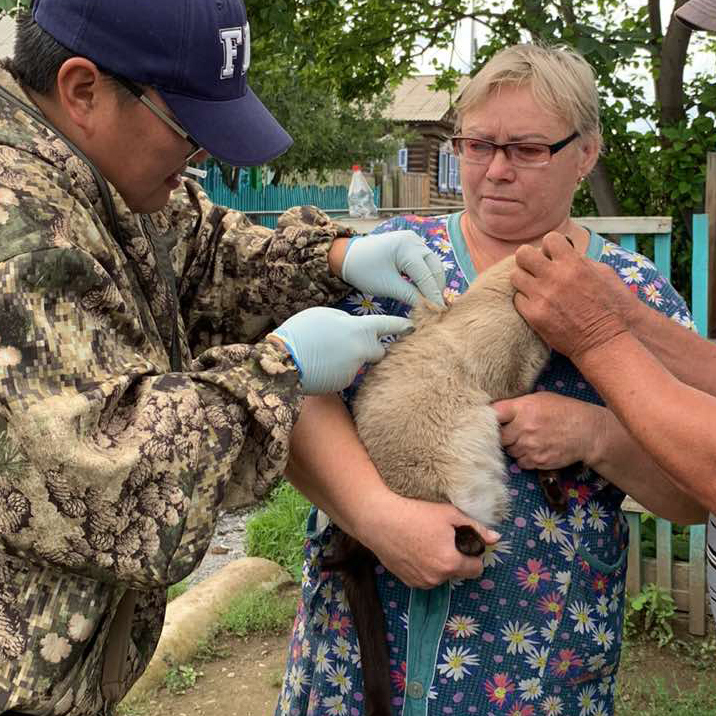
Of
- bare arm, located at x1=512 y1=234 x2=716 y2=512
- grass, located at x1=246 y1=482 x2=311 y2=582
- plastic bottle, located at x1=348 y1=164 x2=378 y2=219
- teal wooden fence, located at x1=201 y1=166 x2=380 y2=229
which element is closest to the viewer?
bare arm, located at x1=512 y1=234 x2=716 y2=512

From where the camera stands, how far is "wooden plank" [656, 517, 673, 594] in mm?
4668

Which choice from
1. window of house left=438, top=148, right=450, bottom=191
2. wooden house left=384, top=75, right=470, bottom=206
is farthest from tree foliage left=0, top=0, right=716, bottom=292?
window of house left=438, top=148, right=450, bottom=191

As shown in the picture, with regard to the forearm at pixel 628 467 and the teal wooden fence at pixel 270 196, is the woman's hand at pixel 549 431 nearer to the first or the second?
the forearm at pixel 628 467

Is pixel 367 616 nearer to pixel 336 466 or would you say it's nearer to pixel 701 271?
pixel 336 466

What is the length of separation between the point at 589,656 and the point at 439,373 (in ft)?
2.64

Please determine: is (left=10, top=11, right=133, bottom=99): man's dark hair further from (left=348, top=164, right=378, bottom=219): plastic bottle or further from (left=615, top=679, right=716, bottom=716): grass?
(left=348, top=164, right=378, bottom=219): plastic bottle

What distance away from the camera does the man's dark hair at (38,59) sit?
5.30 feet

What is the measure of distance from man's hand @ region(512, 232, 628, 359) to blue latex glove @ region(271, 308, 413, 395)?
40cm

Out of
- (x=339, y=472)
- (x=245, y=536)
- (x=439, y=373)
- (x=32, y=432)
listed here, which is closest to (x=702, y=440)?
(x=439, y=373)

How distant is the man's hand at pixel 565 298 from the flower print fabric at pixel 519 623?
21 cm

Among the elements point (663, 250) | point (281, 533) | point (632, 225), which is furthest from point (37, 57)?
point (281, 533)

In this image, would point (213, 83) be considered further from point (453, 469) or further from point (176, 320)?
point (453, 469)

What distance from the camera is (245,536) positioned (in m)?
6.27

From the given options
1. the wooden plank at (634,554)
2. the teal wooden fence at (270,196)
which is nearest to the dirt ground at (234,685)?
the wooden plank at (634,554)
